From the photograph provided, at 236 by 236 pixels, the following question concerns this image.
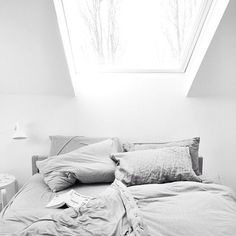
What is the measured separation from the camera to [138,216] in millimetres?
1664

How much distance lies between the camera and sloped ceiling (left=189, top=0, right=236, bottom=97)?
258 centimetres

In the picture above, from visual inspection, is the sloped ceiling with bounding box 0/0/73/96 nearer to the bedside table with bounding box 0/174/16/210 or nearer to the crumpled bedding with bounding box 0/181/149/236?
the bedside table with bounding box 0/174/16/210

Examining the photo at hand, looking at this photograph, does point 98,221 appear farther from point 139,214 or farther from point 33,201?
point 33,201

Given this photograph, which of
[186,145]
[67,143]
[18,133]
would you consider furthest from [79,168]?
[186,145]

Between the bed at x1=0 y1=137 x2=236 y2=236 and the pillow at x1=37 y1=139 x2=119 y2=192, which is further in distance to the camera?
the pillow at x1=37 y1=139 x2=119 y2=192

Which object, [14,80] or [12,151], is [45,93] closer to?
[14,80]

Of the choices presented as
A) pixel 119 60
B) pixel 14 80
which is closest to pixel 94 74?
pixel 119 60

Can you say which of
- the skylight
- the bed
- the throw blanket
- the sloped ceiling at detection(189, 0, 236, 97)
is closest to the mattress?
the bed

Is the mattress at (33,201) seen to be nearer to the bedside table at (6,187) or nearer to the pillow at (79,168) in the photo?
the pillow at (79,168)

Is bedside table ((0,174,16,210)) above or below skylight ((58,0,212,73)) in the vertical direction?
below

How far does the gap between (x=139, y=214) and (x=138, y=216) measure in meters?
0.03

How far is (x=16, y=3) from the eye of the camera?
7.23 feet

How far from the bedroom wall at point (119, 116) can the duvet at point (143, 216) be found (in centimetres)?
123

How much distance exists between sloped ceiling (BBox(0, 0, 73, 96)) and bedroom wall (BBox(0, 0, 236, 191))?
1.4 inches
